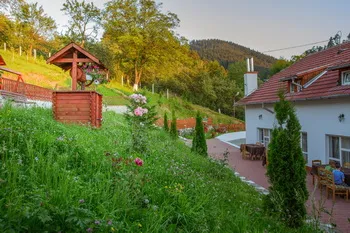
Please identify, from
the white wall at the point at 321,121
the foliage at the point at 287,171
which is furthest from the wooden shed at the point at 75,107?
the white wall at the point at 321,121

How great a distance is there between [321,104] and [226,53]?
8488 centimetres

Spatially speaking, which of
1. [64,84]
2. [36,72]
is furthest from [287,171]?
[36,72]

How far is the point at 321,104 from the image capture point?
480 inches

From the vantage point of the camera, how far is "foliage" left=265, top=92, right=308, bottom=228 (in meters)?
5.43

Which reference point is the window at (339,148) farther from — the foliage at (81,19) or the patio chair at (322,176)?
the foliage at (81,19)

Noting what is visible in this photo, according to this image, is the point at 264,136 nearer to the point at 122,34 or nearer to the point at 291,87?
the point at 291,87

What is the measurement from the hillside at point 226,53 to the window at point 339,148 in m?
73.1

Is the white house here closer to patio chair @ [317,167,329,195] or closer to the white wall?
the white wall

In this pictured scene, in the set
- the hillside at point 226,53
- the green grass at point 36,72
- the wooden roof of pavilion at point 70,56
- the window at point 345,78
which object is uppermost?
the hillside at point 226,53

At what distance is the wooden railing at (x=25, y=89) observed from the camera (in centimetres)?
1608

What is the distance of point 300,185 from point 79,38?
40542mm

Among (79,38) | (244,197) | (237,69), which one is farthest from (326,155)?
(237,69)

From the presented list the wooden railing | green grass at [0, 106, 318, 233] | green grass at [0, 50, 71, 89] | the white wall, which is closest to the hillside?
green grass at [0, 50, 71, 89]

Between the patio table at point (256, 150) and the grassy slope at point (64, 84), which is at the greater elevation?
the grassy slope at point (64, 84)
